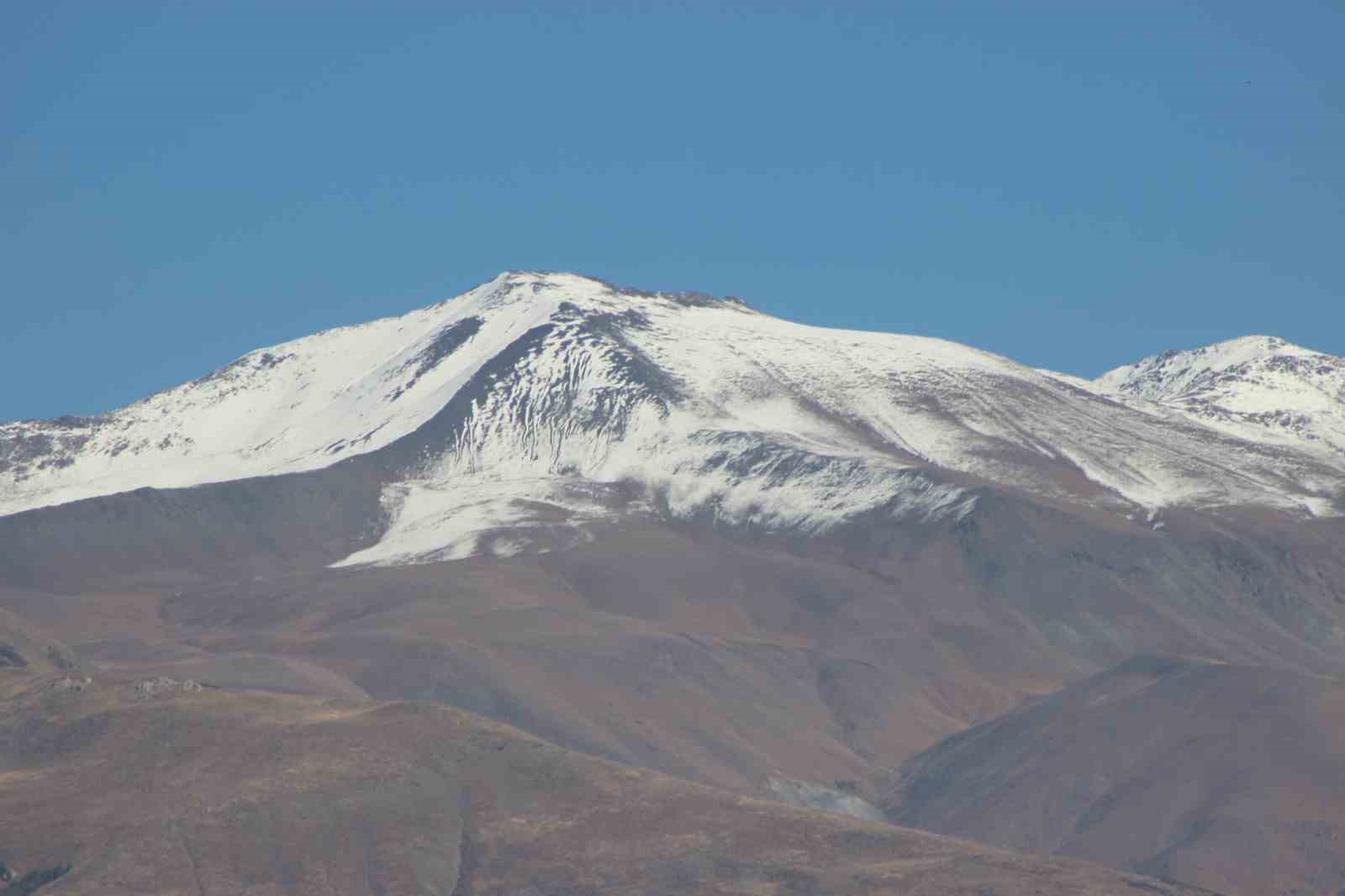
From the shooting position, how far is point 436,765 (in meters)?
127

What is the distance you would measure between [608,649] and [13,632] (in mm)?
50043

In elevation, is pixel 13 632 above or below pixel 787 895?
above

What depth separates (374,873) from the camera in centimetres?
11706

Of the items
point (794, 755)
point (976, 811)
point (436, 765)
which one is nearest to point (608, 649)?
point (794, 755)

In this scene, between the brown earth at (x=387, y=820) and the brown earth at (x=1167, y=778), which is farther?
the brown earth at (x=1167, y=778)

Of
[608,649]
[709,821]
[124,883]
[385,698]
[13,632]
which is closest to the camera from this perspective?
[124,883]

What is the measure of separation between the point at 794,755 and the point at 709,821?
190ft

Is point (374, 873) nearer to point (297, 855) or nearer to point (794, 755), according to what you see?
point (297, 855)

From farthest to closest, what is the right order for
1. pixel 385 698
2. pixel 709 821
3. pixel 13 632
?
1. pixel 385 698
2. pixel 13 632
3. pixel 709 821

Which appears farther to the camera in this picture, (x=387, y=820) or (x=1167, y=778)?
(x=1167, y=778)

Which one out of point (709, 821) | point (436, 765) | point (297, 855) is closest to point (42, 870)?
point (297, 855)

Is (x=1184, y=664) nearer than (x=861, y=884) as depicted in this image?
No

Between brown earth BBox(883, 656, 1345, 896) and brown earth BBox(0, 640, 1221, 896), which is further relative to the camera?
brown earth BBox(883, 656, 1345, 896)

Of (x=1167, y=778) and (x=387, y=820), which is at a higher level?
(x=1167, y=778)
